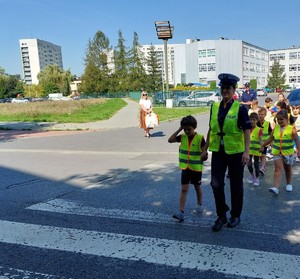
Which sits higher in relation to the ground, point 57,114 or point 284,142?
point 284,142

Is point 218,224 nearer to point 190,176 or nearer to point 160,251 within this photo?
point 190,176

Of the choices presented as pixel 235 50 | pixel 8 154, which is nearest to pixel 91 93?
pixel 235 50

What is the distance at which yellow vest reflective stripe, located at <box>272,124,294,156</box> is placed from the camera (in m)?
5.16

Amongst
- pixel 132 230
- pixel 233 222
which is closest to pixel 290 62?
pixel 233 222

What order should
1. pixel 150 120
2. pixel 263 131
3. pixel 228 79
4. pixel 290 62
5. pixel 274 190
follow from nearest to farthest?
pixel 228 79
pixel 274 190
pixel 263 131
pixel 150 120
pixel 290 62

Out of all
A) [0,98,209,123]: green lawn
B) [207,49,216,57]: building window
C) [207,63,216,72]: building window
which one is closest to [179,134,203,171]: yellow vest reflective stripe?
[0,98,209,123]: green lawn

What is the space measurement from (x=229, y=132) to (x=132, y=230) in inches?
66.7

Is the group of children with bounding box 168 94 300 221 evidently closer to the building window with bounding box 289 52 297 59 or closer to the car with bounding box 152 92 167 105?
the car with bounding box 152 92 167 105

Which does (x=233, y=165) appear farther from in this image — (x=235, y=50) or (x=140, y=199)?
(x=235, y=50)

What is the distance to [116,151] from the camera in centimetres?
1000

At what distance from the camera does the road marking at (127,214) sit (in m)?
4.06

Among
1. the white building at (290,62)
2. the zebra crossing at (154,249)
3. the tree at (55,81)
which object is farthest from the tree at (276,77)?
the zebra crossing at (154,249)

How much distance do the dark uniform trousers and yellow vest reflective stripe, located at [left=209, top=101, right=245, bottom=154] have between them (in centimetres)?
8

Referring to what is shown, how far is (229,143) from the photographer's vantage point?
12.3 feet
